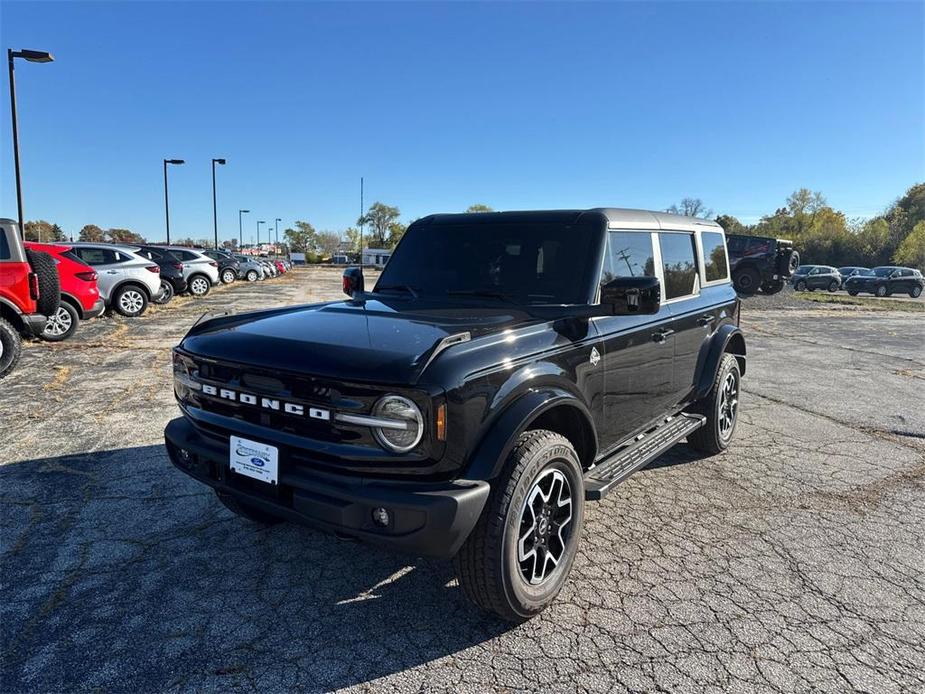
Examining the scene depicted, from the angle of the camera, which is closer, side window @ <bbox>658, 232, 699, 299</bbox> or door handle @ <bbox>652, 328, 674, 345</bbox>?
door handle @ <bbox>652, 328, 674, 345</bbox>

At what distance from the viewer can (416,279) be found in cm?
414

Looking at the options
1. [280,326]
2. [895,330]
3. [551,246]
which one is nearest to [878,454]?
[551,246]

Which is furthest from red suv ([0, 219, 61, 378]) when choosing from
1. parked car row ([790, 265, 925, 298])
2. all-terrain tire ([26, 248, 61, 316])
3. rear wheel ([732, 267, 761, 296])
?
parked car row ([790, 265, 925, 298])

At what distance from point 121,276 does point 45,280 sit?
5.66 metres

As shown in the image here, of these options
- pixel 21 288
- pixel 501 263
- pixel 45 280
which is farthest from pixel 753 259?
pixel 21 288

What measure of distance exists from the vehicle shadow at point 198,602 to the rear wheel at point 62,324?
707cm

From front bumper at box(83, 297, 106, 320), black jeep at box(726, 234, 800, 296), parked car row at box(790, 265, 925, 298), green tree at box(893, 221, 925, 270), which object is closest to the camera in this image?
front bumper at box(83, 297, 106, 320)

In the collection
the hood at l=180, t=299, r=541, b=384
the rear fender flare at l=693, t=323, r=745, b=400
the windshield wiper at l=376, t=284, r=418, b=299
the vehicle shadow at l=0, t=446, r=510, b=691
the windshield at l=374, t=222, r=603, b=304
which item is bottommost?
the vehicle shadow at l=0, t=446, r=510, b=691

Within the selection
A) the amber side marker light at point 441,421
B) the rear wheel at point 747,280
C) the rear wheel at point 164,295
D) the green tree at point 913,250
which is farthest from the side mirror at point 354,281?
the green tree at point 913,250

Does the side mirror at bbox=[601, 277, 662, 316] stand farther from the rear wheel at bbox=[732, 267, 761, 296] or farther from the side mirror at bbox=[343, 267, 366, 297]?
the rear wheel at bbox=[732, 267, 761, 296]

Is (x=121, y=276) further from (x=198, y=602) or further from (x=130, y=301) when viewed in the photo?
(x=198, y=602)

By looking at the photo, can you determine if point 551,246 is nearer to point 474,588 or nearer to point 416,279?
point 416,279

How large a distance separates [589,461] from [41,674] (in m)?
2.58

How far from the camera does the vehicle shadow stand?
7.92 ft
